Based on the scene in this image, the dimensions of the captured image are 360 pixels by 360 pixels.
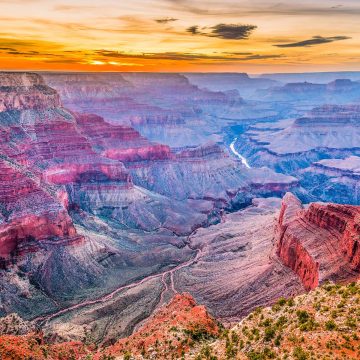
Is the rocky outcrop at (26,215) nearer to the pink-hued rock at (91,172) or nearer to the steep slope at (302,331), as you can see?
the pink-hued rock at (91,172)

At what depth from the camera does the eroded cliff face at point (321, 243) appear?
1813 inches

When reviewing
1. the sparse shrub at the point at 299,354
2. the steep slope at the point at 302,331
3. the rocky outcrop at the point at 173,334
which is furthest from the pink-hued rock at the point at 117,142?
the sparse shrub at the point at 299,354

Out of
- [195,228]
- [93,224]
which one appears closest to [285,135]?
[195,228]

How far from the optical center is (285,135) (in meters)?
175

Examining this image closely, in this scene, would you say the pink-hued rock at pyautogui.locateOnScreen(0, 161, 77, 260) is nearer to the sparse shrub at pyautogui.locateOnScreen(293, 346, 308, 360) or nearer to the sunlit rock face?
the sparse shrub at pyautogui.locateOnScreen(293, 346, 308, 360)

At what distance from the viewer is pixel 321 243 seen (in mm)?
52125

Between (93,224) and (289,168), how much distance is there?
87721mm

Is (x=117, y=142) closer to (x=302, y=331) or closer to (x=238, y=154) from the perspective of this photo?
(x=238, y=154)

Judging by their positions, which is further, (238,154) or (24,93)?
(238,154)

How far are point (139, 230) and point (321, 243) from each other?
1706 inches

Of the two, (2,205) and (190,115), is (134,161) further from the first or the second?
(190,115)

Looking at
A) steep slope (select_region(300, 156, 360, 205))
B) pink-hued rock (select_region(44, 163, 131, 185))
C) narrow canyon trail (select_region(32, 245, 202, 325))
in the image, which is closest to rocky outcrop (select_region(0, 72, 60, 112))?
pink-hued rock (select_region(44, 163, 131, 185))

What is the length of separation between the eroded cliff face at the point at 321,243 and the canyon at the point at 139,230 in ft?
0.48

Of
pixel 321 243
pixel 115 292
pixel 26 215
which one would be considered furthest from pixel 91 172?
pixel 321 243
